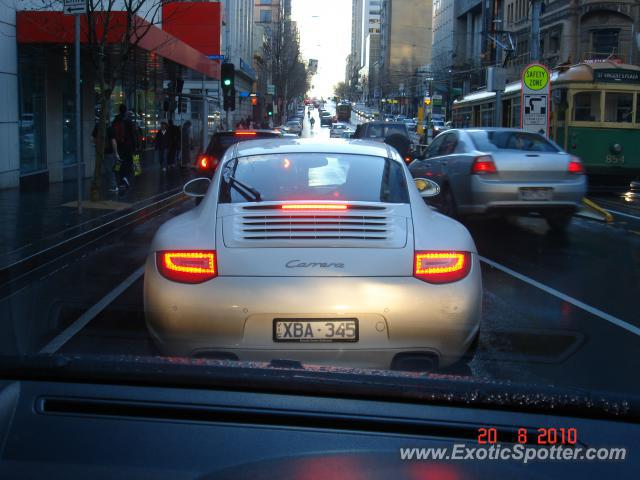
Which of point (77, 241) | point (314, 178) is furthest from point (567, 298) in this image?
point (77, 241)

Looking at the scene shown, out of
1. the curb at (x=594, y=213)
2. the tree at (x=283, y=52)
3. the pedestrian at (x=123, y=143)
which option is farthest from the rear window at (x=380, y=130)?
the tree at (x=283, y=52)

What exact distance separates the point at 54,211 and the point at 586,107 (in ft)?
44.1

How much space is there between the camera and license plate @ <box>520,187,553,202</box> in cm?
1126

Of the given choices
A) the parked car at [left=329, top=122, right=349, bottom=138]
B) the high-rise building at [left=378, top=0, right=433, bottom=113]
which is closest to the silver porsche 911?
the parked car at [left=329, top=122, right=349, bottom=138]

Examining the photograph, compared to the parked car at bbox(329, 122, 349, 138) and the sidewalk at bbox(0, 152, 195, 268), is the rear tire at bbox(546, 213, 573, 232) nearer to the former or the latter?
the sidewalk at bbox(0, 152, 195, 268)

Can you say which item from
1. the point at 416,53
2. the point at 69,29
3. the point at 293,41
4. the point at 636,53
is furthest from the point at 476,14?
the point at 69,29

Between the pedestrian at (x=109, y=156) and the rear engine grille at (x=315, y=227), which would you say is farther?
the pedestrian at (x=109, y=156)

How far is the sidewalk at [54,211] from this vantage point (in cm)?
1047

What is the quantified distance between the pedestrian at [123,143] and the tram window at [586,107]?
36.9 ft

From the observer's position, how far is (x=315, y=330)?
4148 mm

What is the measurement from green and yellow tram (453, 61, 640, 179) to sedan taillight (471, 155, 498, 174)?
364 inches

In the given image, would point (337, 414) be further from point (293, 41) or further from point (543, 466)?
point (293, 41)

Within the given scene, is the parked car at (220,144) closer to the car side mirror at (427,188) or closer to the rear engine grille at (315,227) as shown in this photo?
the car side mirror at (427,188)

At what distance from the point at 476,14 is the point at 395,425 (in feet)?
298
